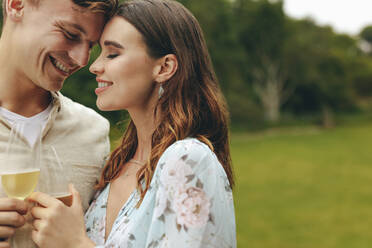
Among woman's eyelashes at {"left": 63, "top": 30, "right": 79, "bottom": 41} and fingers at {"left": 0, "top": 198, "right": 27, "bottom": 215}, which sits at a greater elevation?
woman's eyelashes at {"left": 63, "top": 30, "right": 79, "bottom": 41}

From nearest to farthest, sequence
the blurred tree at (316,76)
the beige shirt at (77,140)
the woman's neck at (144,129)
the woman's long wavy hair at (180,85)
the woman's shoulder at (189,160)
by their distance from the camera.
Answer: the woman's shoulder at (189,160) → the woman's long wavy hair at (180,85) → the woman's neck at (144,129) → the beige shirt at (77,140) → the blurred tree at (316,76)

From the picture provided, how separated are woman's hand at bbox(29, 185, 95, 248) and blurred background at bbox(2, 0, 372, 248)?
3.48 ft

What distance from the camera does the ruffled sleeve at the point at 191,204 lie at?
1928mm

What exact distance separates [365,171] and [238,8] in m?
23.6

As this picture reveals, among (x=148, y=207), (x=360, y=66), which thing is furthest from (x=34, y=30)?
(x=360, y=66)

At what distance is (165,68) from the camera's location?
2430 millimetres

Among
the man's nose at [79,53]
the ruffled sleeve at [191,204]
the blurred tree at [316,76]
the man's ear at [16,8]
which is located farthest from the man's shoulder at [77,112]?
the blurred tree at [316,76]

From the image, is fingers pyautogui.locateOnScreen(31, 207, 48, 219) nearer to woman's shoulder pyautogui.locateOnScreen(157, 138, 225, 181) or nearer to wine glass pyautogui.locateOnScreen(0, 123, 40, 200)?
wine glass pyautogui.locateOnScreen(0, 123, 40, 200)

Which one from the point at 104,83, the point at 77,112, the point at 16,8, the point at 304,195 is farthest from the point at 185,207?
the point at 304,195

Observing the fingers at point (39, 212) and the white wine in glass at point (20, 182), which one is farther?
the fingers at point (39, 212)

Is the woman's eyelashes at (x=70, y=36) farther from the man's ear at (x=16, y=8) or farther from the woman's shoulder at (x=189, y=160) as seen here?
the woman's shoulder at (x=189, y=160)

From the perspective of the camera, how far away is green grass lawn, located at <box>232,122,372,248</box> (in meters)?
9.73

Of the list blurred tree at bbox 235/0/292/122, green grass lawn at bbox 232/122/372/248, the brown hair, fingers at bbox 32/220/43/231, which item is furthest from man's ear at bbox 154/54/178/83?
blurred tree at bbox 235/0/292/122

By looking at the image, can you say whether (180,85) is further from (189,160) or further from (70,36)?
(70,36)
